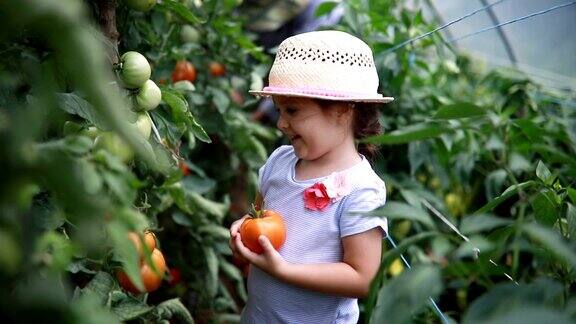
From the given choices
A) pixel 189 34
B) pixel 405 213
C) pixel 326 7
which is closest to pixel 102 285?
pixel 405 213

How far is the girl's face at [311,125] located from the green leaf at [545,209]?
0.44 metres

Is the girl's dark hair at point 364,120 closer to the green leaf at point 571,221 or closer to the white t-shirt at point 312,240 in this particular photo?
the white t-shirt at point 312,240

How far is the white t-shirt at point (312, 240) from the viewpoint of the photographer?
1.30 m

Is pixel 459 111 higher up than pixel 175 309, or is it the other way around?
pixel 459 111

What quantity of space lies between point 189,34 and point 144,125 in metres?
0.86

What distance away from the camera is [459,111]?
0.91m

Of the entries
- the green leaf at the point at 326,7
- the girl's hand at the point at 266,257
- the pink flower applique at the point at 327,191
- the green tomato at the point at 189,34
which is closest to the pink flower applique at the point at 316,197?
the pink flower applique at the point at 327,191

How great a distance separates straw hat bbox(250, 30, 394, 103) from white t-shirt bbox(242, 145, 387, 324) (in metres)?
0.17

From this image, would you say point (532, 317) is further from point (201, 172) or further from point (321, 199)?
point (201, 172)

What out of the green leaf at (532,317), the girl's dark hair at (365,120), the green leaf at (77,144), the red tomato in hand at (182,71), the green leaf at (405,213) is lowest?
the red tomato in hand at (182,71)

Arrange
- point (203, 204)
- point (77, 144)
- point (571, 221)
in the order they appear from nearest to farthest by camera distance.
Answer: point (77, 144) → point (571, 221) → point (203, 204)

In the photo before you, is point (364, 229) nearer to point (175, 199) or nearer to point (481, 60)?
point (175, 199)

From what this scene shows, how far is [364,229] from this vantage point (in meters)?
1.26

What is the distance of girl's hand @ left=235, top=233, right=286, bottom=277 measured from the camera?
1.24m
